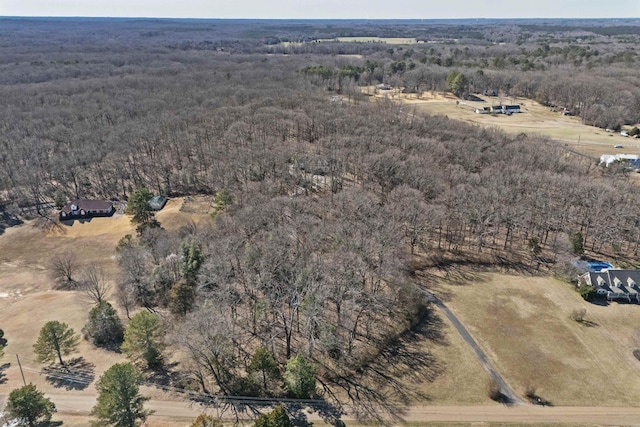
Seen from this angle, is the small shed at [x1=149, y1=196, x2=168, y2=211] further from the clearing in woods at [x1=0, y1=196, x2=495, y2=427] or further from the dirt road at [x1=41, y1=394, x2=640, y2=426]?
the dirt road at [x1=41, y1=394, x2=640, y2=426]

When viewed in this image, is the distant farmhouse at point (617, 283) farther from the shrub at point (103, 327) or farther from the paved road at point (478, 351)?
the shrub at point (103, 327)

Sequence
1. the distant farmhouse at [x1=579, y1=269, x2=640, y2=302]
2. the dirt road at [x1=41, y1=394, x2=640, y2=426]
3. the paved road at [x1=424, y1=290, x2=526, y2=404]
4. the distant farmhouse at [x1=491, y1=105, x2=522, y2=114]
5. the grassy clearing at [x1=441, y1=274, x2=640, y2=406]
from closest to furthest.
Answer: the dirt road at [x1=41, y1=394, x2=640, y2=426] < the paved road at [x1=424, y1=290, x2=526, y2=404] < the grassy clearing at [x1=441, y1=274, x2=640, y2=406] < the distant farmhouse at [x1=579, y1=269, x2=640, y2=302] < the distant farmhouse at [x1=491, y1=105, x2=522, y2=114]

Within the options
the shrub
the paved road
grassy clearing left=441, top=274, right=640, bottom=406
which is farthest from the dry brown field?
the shrub

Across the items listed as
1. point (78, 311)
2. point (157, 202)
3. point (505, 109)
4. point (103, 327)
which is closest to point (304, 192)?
point (157, 202)

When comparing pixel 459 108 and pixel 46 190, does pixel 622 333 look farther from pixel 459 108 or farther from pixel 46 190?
pixel 459 108

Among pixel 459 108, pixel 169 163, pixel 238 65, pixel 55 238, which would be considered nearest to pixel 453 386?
pixel 55 238

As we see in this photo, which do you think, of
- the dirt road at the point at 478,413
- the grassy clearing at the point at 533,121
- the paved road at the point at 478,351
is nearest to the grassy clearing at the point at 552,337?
the paved road at the point at 478,351
